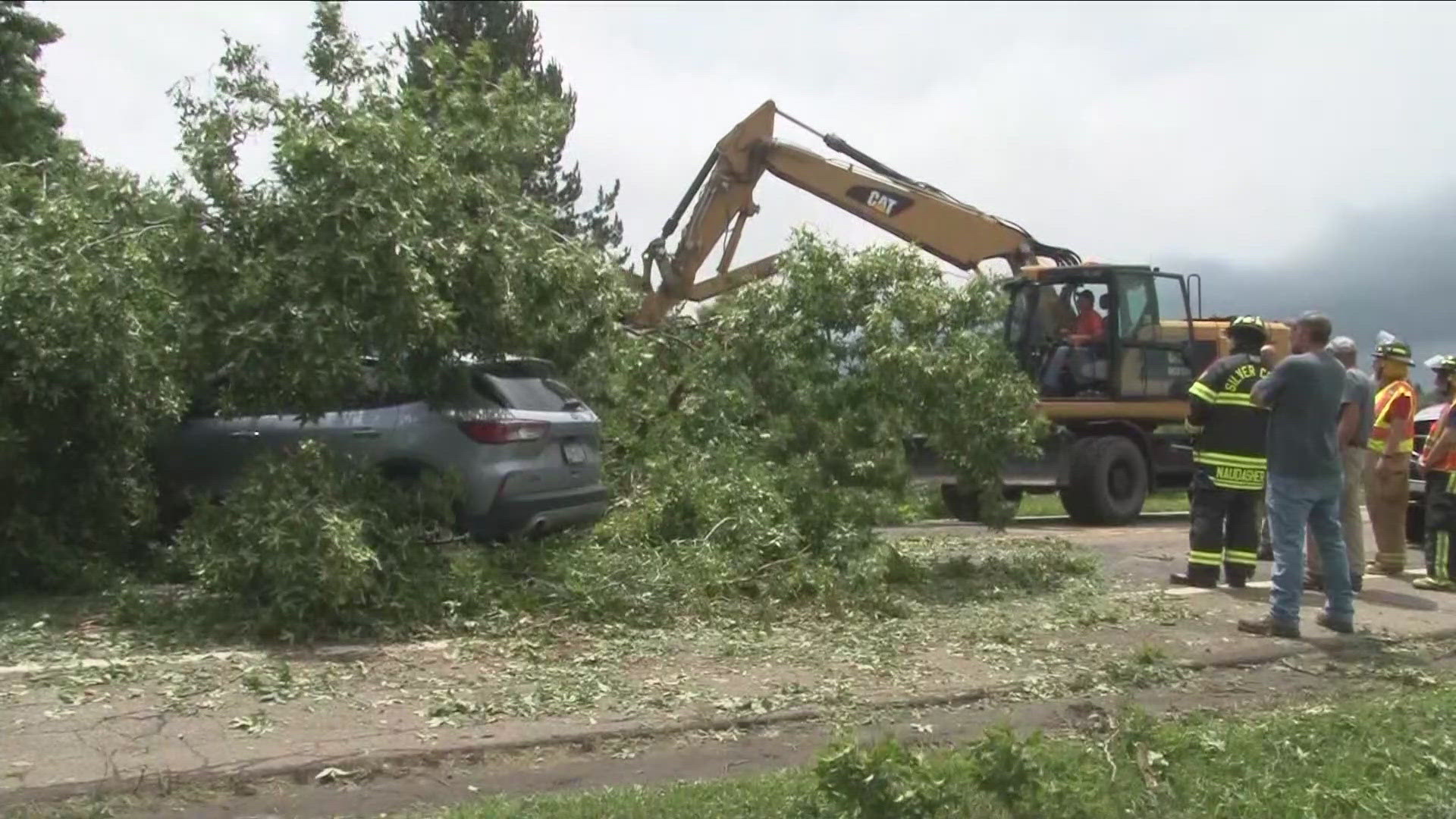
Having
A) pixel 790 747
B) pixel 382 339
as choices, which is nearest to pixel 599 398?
pixel 382 339

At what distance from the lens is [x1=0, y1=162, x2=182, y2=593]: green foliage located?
27.2 ft

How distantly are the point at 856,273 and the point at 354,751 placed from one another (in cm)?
548

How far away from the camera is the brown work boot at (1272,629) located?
841cm

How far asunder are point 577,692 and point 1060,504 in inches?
546

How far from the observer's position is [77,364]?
862 cm

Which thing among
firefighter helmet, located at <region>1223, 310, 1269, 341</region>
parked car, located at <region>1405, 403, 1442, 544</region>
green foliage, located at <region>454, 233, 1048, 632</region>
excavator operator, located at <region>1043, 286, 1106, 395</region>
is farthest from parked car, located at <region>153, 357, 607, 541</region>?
parked car, located at <region>1405, 403, 1442, 544</region>

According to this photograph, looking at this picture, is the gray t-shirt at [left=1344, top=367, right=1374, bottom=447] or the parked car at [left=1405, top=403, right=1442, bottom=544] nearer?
the gray t-shirt at [left=1344, top=367, right=1374, bottom=447]

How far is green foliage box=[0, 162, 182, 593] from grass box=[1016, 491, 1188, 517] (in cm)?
1125

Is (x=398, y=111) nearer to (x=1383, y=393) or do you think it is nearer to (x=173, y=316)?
(x=173, y=316)

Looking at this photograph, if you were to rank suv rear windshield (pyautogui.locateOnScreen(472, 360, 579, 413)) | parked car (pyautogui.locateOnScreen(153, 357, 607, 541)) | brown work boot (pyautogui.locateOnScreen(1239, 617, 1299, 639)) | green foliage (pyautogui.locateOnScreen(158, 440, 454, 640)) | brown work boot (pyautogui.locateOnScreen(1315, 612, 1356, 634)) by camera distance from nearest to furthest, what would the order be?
green foliage (pyautogui.locateOnScreen(158, 440, 454, 640))
brown work boot (pyautogui.locateOnScreen(1239, 617, 1299, 639))
brown work boot (pyautogui.locateOnScreen(1315, 612, 1356, 634))
parked car (pyautogui.locateOnScreen(153, 357, 607, 541))
suv rear windshield (pyautogui.locateOnScreen(472, 360, 579, 413))

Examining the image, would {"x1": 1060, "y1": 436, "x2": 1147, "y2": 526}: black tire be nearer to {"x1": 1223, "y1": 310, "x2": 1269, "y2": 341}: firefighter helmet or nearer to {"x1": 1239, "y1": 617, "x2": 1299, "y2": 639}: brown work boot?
{"x1": 1223, "y1": 310, "x2": 1269, "y2": 341}: firefighter helmet

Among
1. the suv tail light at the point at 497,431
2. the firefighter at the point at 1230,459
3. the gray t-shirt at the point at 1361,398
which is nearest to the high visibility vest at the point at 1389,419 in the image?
the gray t-shirt at the point at 1361,398

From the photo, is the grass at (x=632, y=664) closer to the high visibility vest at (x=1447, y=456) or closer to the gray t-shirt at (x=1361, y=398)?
the gray t-shirt at (x=1361, y=398)

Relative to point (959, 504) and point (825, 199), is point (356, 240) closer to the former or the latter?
point (959, 504)
